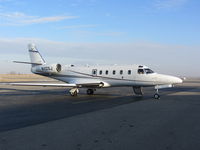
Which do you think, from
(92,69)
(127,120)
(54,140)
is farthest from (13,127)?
(92,69)

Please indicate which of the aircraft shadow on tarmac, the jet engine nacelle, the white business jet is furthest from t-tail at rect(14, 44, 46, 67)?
the aircraft shadow on tarmac

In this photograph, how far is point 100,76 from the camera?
22906mm

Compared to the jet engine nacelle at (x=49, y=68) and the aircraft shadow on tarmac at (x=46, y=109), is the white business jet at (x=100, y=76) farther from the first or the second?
the aircraft shadow on tarmac at (x=46, y=109)

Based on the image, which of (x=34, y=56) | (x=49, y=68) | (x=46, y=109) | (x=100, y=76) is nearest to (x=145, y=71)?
(x=100, y=76)

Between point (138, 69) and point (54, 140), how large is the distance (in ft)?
49.7

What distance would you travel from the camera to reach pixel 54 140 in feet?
21.4

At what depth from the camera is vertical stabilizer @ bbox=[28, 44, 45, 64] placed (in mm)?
26266

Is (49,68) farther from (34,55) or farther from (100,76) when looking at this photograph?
(100,76)

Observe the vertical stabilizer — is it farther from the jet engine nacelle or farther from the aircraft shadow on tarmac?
the aircraft shadow on tarmac

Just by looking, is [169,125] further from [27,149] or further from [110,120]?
[27,149]

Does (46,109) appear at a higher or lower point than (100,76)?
lower

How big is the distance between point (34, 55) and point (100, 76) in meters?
8.31

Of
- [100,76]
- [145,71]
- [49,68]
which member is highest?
[49,68]

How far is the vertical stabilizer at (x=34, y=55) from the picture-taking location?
2627cm
